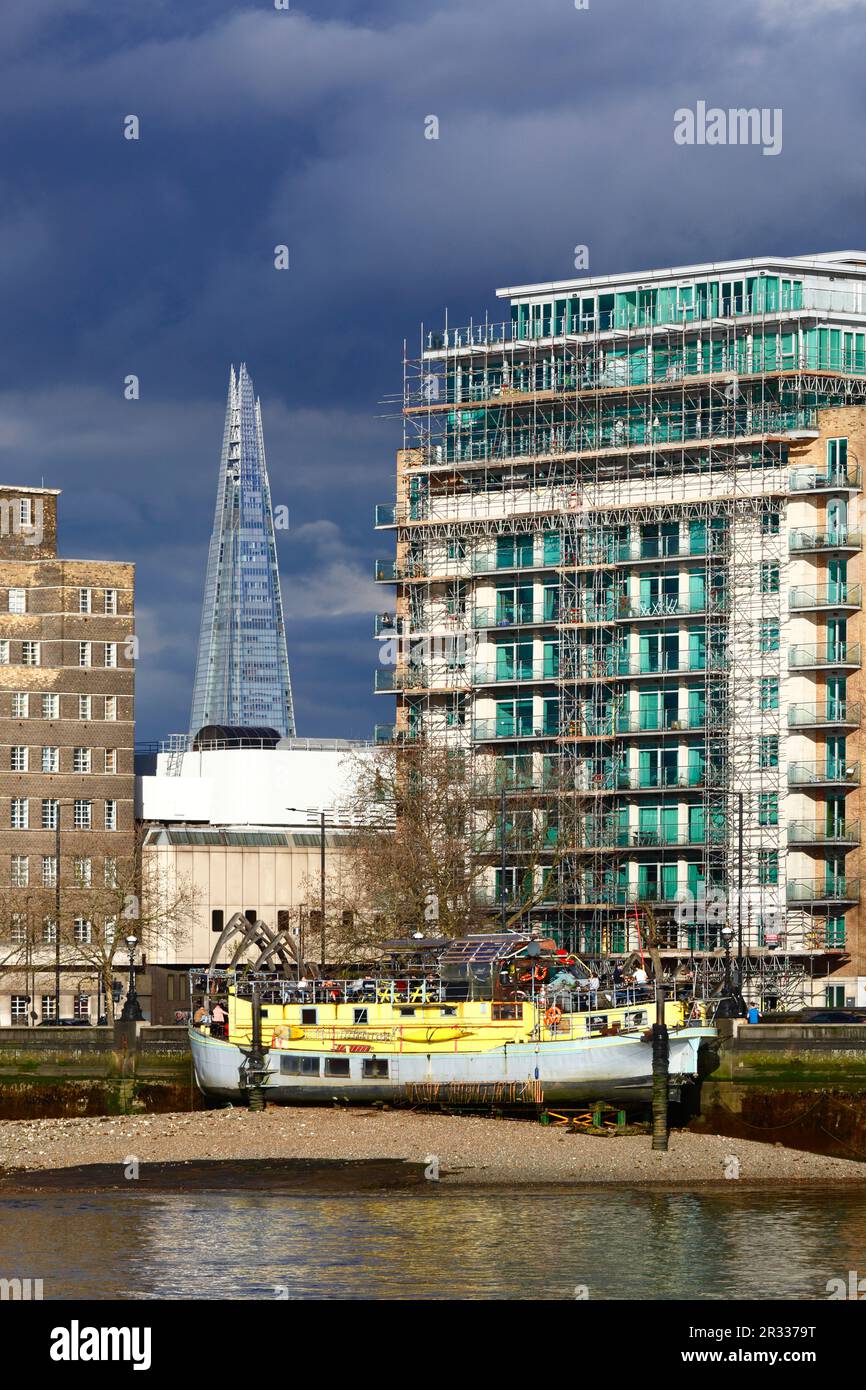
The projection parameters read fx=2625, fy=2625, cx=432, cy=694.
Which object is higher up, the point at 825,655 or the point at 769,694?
the point at 825,655

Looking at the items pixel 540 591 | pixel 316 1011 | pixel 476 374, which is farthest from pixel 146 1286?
pixel 476 374

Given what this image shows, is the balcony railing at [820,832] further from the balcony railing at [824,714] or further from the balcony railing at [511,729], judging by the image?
the balcony railing at [511,729]

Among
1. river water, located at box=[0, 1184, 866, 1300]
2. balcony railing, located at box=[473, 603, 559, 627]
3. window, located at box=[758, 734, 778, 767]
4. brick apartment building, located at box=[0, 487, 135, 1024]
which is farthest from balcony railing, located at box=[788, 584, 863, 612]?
river water, located at box=[0, 1184, 866, 1300]

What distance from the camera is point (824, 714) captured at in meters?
139

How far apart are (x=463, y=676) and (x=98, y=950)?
27.0 m

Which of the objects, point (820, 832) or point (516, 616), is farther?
point (516, 616)

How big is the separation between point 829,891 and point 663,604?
1849cm

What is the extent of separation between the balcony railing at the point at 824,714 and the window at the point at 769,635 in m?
3.60

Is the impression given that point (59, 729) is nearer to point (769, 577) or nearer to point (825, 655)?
point (769, 577)

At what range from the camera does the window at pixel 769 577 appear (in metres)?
141

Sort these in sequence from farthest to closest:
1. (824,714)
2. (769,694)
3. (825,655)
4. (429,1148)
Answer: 1. (769,694)
2. (825,655)
3. (824,714)
4. (429,1148)

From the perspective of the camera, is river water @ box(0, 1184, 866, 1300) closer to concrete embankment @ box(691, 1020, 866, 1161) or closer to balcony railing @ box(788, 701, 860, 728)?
concrete embankment @ box(691, 1020, 866, 1161)

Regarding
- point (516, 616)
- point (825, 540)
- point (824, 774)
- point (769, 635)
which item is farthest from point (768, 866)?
point (516, 616)
